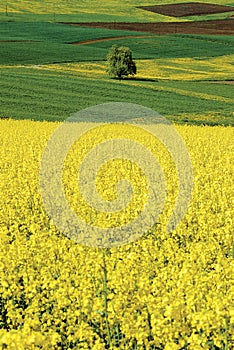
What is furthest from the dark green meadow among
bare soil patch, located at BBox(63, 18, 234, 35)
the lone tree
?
bare soil patch, located at BBox(63, 18, 234, 35)

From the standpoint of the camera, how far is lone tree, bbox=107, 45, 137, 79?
63.1 metres

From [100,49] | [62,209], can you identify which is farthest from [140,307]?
[100,49]

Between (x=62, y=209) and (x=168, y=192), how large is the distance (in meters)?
2.77

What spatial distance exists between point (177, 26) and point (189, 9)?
59.1ft

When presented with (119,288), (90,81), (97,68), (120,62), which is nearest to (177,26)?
(97,68)

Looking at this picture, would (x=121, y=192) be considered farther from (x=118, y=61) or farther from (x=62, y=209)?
(x=118, y=61)

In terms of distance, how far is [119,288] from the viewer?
6.85 metres

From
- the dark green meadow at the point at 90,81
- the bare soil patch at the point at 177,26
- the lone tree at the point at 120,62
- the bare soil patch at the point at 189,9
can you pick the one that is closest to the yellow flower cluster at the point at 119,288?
the dark green meadow at the point at 90,81

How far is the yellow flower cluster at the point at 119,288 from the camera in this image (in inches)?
237

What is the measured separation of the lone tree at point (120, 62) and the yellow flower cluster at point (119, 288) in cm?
5168

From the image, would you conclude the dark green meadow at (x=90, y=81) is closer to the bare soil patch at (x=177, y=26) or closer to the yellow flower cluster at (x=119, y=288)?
the bare soil patch at (x=177, y=26)

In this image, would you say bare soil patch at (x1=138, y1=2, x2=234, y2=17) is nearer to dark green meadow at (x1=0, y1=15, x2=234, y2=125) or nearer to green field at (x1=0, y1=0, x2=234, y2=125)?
green field at (x1=0, y1=0, x2=234, y2=125)

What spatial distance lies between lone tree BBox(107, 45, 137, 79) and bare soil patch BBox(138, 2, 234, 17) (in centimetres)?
5856

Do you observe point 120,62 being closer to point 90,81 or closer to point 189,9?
point 90,81
